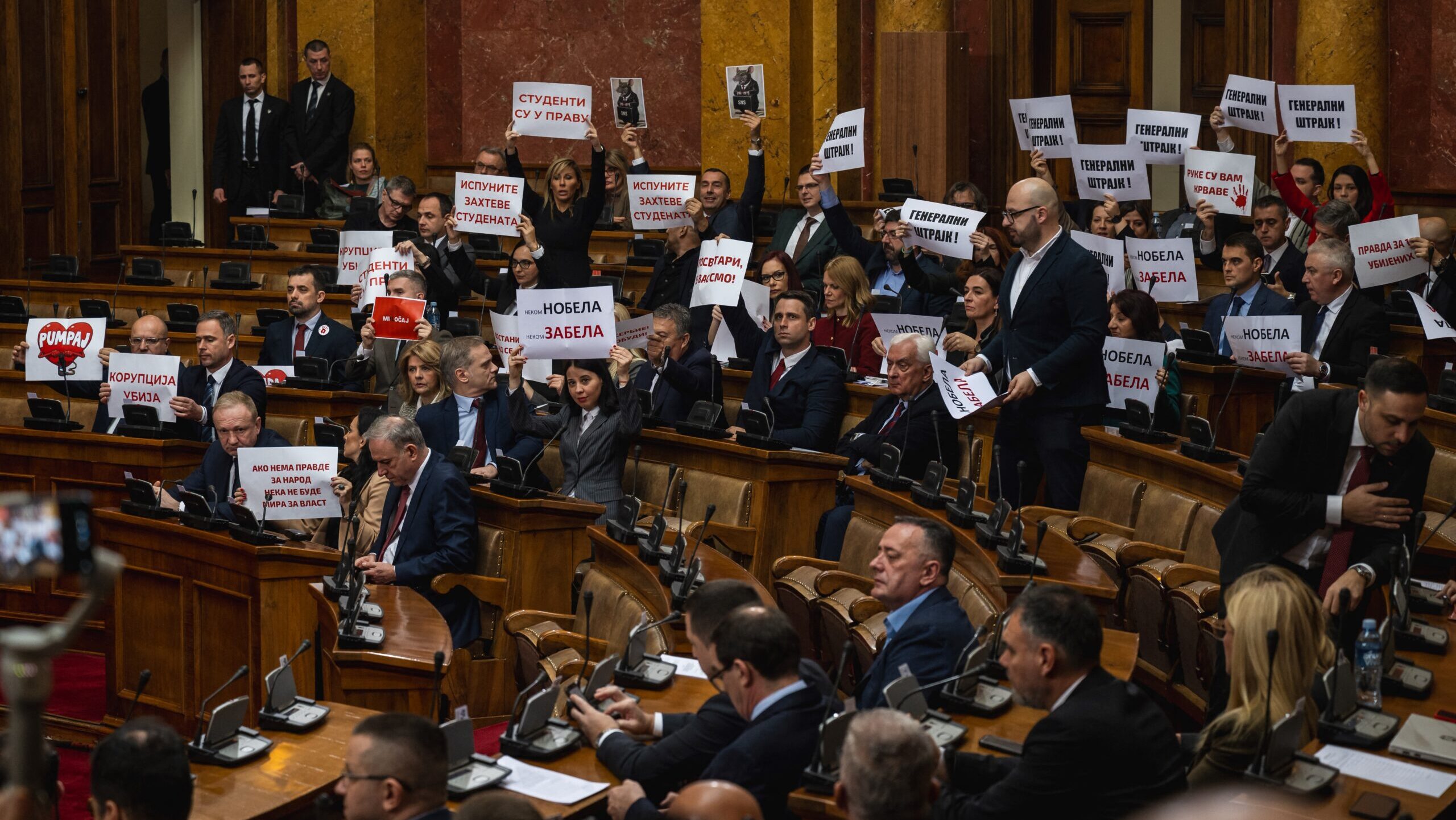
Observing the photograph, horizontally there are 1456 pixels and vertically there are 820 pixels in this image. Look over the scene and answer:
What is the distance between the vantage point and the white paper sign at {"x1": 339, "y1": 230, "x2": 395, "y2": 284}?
9.25 m

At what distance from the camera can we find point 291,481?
607cm

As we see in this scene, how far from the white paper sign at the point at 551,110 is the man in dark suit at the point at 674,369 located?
2.00m

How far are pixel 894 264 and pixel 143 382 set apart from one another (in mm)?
3869

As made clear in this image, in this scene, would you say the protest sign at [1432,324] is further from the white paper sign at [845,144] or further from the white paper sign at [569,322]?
the white paper sign at [569,322]

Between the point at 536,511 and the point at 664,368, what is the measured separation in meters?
1.44

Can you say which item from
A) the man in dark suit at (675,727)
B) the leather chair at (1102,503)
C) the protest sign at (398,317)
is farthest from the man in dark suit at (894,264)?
the man in dark suit at (675,727)

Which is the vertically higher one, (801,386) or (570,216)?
(570,216)

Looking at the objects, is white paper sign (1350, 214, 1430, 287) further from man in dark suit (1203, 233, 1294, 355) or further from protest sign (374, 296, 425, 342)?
protest sign (374, 296, 425, 342)

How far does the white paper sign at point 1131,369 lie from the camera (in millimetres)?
6664

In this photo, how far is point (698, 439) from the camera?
22.9ft

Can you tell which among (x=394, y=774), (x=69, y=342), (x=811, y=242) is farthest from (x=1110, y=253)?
(x=394, y=774)

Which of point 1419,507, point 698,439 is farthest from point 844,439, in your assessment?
point 1419,507

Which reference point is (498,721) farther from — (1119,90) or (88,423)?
(1119,90)

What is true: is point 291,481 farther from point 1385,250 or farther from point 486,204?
point 1385,250
